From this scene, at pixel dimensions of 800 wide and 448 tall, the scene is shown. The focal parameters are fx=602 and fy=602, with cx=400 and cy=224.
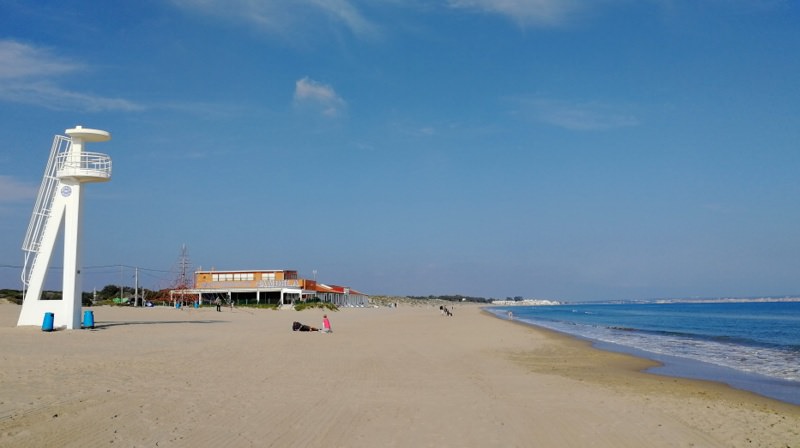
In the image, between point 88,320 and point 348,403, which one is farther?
point 88,320

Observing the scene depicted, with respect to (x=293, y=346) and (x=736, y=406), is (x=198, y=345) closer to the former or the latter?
(x=293, y=346)

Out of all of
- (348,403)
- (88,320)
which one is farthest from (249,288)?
(348,403)

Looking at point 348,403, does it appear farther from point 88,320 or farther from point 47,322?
point 88,320

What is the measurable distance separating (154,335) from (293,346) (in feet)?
19.4

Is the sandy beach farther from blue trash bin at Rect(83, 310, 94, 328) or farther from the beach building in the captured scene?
the beach building

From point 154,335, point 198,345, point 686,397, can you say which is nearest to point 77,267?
point 154,335

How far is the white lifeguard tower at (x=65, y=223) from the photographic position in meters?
23.1

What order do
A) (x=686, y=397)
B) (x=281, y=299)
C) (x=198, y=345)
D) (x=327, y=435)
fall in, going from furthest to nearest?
1. (x=281, y=299)
2. (x=198, y=345)
3. (x=686, y=397)
4. (x=327, y=435)

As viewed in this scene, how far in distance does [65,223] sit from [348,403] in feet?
61.4

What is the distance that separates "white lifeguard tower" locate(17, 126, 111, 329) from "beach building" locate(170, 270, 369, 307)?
140ft

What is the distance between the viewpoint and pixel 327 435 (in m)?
7.61

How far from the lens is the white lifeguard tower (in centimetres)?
2309

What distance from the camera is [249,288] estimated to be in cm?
6669

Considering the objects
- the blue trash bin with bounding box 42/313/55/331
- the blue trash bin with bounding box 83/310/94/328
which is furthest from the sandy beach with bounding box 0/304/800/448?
the blue trash bin with bounding box 83/310/94/328
